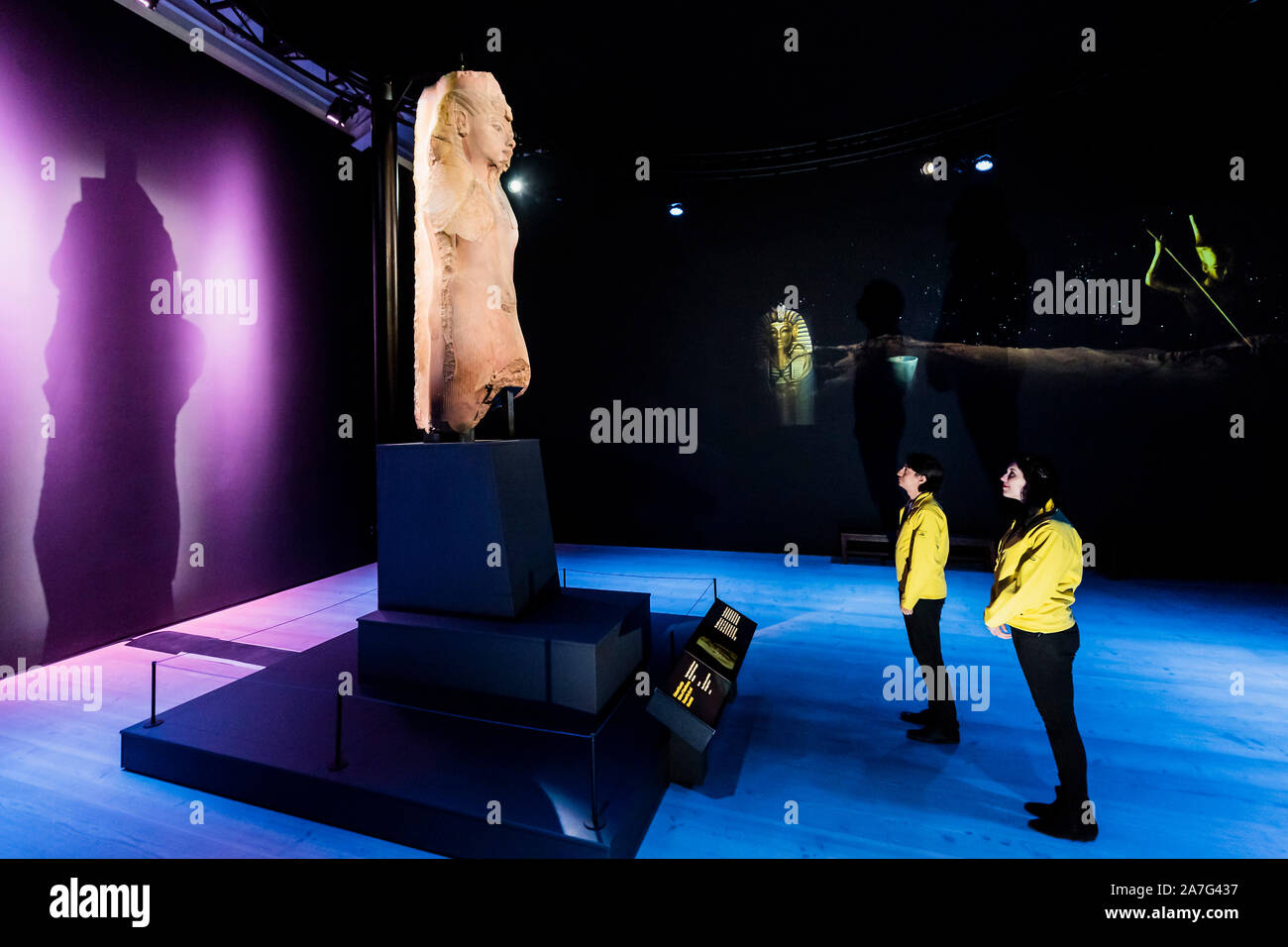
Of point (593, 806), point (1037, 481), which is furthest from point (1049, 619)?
point (593, 806)

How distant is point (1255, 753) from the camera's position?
8.28ft

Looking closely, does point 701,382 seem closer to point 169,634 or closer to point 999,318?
point 999,318

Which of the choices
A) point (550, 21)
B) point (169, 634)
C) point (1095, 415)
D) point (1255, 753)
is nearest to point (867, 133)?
point (550, 21)

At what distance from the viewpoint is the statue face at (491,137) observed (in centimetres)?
303

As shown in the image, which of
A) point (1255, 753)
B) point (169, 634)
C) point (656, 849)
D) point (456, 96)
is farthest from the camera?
point (169, 634)

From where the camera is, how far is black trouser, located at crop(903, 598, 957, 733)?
260 cm

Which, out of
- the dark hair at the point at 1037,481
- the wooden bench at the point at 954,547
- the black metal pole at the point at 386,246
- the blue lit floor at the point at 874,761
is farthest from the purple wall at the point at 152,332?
the wooden bench at the point at 954,547

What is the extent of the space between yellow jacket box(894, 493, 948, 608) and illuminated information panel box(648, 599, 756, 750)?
81 centimetres

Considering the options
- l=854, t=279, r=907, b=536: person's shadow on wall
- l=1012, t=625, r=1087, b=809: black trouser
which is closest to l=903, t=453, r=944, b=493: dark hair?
l=1012, t=625, r=1087, b=809: black trouser

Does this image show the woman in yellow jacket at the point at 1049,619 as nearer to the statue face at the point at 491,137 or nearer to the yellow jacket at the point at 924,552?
the yellow jacket at the point at 924,552

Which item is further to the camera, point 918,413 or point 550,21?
point 918,413

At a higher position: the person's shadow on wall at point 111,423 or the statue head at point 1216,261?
the statue head at point 1216,261

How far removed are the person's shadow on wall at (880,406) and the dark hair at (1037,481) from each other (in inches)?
177

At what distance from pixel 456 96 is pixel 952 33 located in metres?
3.86
